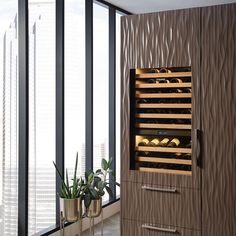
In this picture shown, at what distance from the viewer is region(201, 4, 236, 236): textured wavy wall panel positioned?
248cm

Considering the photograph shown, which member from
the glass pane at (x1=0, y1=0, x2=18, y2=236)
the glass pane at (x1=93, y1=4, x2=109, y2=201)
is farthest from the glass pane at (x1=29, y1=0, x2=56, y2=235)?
the glass pane at (x1=93, y1=4, x2=109, y2=201)

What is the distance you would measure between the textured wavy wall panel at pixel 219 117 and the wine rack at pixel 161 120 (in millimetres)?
136

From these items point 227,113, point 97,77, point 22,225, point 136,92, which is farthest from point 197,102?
point 97,77

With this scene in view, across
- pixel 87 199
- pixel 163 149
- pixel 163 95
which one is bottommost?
pixel 87 199

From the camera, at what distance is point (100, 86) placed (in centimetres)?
430

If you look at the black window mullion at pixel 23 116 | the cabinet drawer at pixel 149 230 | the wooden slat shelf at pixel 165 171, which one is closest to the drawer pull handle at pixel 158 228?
the cabinet drawer at pixel 149 230

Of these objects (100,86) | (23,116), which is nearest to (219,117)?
(23,116)

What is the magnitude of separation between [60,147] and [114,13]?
1.76 metres

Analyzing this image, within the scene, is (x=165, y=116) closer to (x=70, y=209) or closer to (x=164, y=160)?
(x=164, y=160)

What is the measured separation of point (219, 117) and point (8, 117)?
158cm

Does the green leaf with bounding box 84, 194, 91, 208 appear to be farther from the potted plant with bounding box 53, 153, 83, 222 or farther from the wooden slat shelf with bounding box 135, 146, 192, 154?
the wooden slat shelf with bounding box 135, 146, 192, 154

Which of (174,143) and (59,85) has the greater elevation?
(59,85)

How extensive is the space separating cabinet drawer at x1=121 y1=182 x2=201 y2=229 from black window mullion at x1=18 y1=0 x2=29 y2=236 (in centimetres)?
77

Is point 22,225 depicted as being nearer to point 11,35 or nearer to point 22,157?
point 22,157
